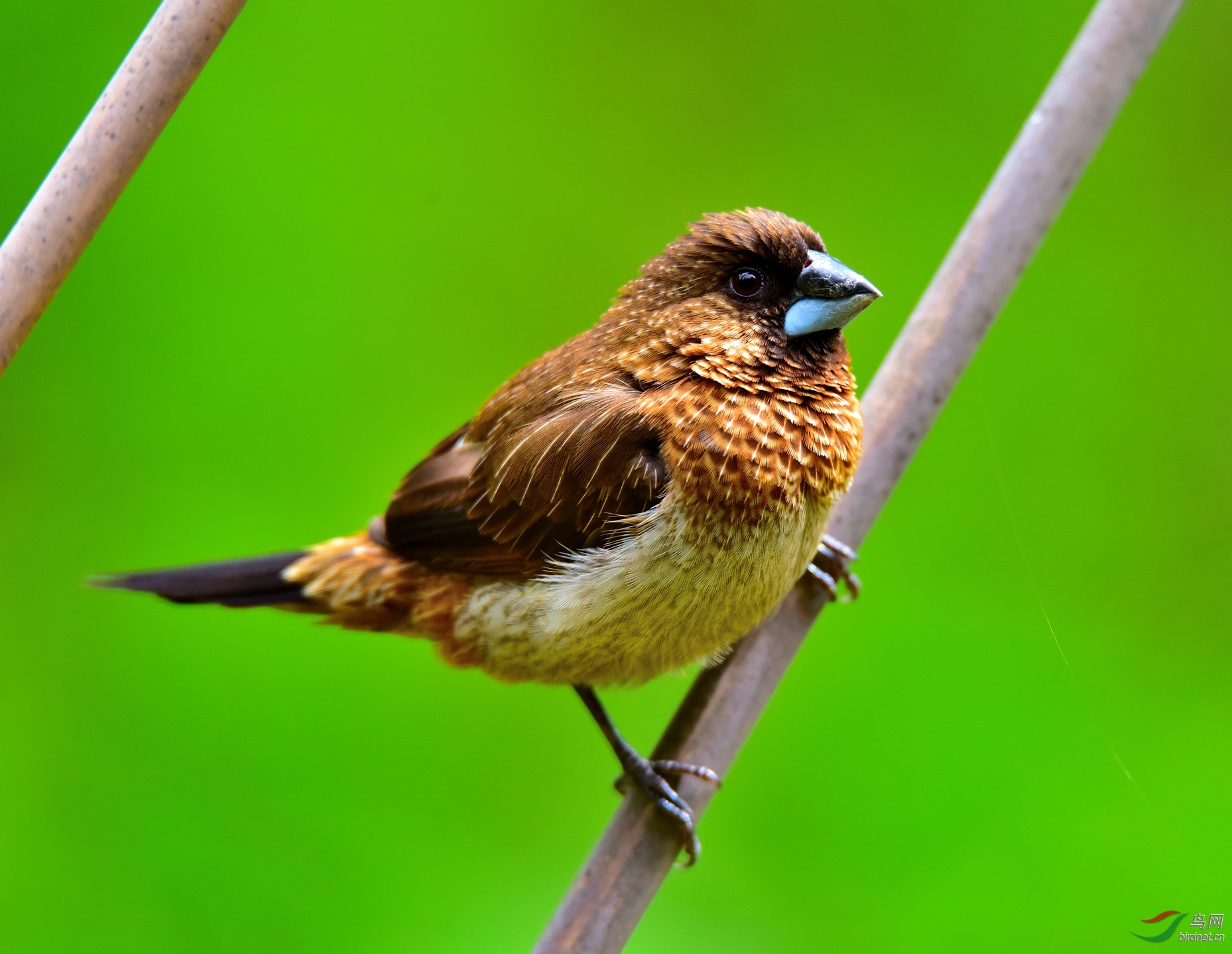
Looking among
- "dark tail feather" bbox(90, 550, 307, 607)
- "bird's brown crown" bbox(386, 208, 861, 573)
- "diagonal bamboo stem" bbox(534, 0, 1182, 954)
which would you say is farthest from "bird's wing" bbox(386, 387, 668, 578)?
"diagonal bamboo stem" bbox(534, 0, 1182, 954)

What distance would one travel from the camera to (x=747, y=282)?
5.16 ft

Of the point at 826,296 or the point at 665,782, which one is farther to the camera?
the point at 665,782

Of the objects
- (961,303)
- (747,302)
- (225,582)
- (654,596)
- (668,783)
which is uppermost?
A: (961,303)

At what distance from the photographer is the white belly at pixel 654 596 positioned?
1.52 m

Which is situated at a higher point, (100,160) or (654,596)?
(100,160)

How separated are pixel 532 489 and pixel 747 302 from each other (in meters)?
0.43

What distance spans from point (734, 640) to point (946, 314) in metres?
0.60

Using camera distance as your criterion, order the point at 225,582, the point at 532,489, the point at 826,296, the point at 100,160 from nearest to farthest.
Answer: the point at 100,160 → the point at 826,296 → the point at 532,489 → the point at 225,582

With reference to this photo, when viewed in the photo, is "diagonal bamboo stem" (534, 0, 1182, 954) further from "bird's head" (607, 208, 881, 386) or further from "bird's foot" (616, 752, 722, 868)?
"bird's head" (607, 208, 881, 386)

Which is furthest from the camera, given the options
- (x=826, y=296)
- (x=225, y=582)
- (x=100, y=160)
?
(x=225, y=582)

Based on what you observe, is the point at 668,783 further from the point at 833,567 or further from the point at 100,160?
the point at 100,160

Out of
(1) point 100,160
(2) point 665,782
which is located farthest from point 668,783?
(1) point 100,160

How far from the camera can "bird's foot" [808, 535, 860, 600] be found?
1786mm

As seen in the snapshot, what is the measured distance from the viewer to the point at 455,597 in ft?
5.79
